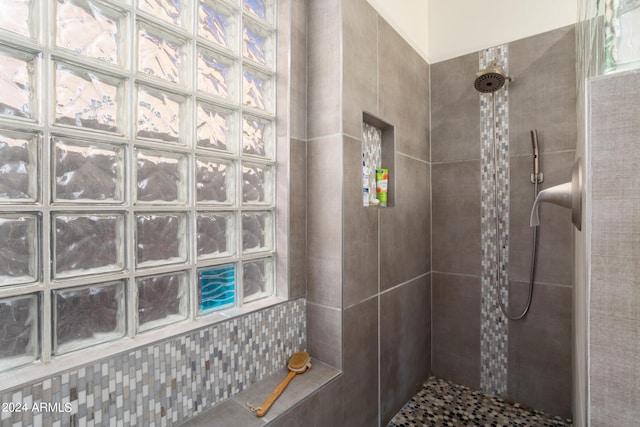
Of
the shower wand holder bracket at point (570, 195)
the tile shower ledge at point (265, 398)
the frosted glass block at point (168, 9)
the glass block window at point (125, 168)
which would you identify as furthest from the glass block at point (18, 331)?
the shower wand holder bracket at point (570, 195)

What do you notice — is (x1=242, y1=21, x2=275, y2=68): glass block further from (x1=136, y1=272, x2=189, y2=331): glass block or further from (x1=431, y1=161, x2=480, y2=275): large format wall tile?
(x1=431, y1=161, x2=480, y2=275): large format wall tile

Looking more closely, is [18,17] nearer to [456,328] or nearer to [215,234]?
[215,234]

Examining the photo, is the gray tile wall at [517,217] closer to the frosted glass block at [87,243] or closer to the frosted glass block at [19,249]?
the frosted glass block at [87,243]

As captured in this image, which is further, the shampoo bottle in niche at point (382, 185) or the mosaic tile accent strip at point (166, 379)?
the shampoo bottle in niche at point (382, 185)

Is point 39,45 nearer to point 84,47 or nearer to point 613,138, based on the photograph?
point 84,47

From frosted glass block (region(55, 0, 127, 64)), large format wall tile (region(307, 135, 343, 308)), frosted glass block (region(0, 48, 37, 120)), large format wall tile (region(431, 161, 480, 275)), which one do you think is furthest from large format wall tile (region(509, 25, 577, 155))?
frosted glass block (region(0, 48, 37, 120))

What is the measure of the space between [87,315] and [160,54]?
804 mm

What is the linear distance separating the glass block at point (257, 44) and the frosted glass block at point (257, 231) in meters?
0.63

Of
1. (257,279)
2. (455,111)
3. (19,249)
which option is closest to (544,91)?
(455,111)

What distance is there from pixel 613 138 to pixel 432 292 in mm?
1675

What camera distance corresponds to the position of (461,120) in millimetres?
1858

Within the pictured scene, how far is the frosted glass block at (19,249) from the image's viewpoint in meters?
0.71

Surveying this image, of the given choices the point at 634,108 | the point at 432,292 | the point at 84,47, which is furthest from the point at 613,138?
the point at 432,292

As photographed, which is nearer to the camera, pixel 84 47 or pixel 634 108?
pixel 634 108
